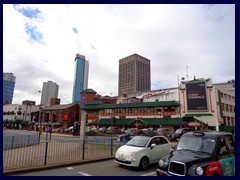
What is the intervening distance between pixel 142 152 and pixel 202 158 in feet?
11.3

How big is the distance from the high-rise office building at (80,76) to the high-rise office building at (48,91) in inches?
897

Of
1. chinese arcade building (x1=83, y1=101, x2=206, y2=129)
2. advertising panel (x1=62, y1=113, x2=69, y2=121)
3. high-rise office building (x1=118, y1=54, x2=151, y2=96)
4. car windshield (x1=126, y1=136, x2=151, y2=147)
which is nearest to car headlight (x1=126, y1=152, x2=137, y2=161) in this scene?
car windshield (x1=126, y1=136, x2=151, y2=147)

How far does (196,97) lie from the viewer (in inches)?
1625

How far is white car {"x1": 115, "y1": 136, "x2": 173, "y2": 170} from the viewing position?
7.98 metres

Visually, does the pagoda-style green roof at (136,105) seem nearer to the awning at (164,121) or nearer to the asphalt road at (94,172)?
the awning at (164,121)

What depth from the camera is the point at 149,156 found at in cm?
844

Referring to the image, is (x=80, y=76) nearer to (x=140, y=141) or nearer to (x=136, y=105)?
(x=136, y=105)

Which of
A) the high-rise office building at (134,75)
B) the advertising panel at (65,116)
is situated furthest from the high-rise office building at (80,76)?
the advertising panel at (65,116)

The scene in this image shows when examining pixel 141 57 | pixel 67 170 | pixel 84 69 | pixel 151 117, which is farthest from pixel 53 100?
pixel 67 170

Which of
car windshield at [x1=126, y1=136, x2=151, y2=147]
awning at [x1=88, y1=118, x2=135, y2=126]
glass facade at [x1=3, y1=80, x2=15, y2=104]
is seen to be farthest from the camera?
glass facade at [x1=3, y1=80, x2=15, y2=104]

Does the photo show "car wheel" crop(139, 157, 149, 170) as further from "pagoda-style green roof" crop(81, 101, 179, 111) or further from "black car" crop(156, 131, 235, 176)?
"pagoda-style green roof" crop(81, 101, 179, 111)

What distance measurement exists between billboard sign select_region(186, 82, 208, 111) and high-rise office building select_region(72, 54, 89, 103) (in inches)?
4568

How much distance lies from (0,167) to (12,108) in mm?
100671

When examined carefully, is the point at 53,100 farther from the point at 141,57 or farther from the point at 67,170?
the point at 67,170
